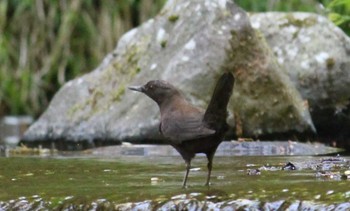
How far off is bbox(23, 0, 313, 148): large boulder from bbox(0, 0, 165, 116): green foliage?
Answer: 13.9 feet

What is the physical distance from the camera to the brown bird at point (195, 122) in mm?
4844

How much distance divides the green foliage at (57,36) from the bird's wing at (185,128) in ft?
31.2

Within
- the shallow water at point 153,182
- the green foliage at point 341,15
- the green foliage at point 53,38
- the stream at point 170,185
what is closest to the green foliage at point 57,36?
the green foliage at point 53,38

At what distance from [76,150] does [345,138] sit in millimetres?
2514

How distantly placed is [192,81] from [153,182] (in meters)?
4.00

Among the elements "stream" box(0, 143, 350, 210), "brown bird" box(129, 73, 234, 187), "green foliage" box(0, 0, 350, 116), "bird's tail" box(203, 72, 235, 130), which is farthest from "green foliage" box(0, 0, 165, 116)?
"bird's tail" box(203, 72, 235, 130)

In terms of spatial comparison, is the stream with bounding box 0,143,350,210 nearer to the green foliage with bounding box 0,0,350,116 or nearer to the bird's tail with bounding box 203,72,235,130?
the bird's tail with bounding box 203,72,235,130

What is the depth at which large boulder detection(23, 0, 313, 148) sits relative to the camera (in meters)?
9.41

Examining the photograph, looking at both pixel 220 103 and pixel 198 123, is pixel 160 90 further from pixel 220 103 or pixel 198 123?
pixel 220 103

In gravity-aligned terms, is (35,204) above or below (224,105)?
below

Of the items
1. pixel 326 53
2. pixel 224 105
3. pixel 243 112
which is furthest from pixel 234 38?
pixel 224 105

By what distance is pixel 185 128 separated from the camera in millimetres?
5070

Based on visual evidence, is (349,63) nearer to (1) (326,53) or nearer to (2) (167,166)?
(1) (326,53)

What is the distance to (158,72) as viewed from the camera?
978 cm
